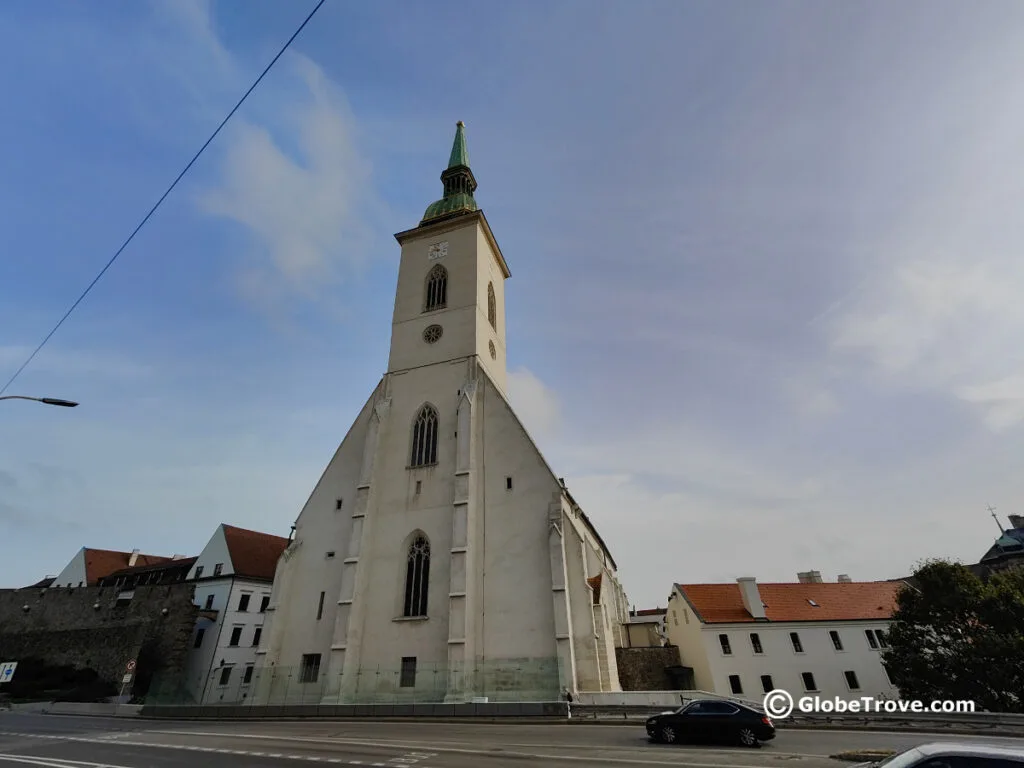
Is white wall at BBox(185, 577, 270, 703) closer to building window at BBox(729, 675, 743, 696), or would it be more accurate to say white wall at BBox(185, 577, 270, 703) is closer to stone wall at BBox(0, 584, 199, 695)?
stone wall at BBox(0, 584, 199, 695)

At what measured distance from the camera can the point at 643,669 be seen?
88.4 feet

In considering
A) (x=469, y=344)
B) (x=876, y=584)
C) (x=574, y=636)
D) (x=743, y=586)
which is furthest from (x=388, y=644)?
(x=876, y=584)

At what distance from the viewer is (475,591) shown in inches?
845

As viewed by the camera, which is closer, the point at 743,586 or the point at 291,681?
the point at 291,681

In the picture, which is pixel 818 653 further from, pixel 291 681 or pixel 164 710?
pixel 164 710

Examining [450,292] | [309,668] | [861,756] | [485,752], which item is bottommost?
[861,756]

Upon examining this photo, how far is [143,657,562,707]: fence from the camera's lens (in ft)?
63.2

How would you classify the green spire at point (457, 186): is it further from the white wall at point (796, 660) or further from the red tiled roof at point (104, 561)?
the red tiled roof at point (104, 561)

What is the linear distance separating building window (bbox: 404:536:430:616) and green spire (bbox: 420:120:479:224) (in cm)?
2264

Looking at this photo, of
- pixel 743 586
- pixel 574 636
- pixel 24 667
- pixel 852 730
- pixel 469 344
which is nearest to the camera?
pixel 852 730

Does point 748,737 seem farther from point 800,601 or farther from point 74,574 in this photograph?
point 74,574

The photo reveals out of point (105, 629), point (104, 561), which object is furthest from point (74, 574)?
point (105, 629)

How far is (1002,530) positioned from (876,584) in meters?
47.3

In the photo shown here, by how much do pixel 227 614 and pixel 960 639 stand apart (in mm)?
43745
